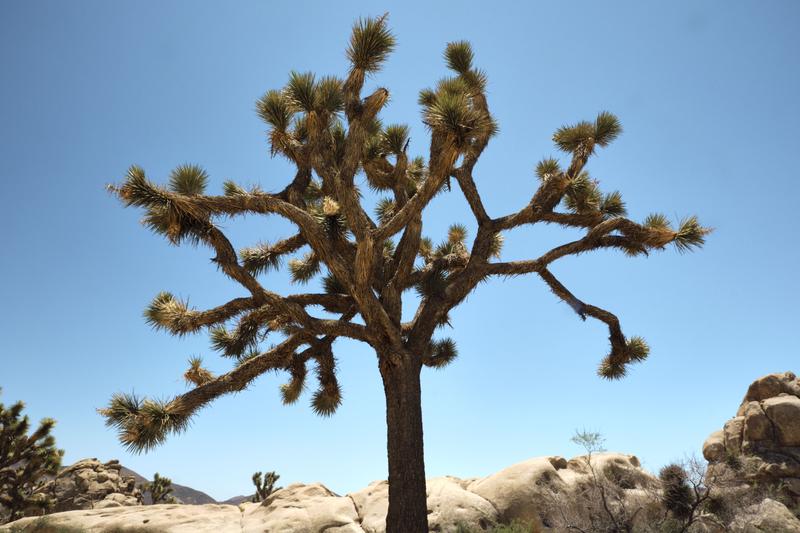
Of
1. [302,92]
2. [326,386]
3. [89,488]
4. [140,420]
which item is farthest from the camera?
[89,488]

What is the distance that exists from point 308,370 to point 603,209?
662 cm

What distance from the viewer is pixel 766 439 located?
56.4ft

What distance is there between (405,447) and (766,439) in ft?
52.4

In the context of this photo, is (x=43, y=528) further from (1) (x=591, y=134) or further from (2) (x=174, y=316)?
(1) (x=591, y=134)

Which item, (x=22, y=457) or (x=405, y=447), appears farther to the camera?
(x=22, y=457)

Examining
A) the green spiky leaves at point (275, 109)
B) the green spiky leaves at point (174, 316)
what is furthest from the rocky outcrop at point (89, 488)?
the green spiky leaves at point (275, 109)

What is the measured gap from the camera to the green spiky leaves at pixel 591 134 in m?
10.0

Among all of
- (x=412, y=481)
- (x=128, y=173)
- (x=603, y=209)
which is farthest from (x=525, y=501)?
(x=128, y=173)

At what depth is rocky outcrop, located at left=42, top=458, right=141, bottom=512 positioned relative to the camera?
61.6 feet

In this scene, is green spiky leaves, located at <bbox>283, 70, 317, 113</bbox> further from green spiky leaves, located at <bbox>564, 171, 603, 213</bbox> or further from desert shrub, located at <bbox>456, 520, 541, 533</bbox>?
desert shrub, located at <bbox>456, 520, 541, 533</bbox>

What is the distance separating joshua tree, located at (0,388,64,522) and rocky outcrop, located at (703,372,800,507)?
20446 millimetres

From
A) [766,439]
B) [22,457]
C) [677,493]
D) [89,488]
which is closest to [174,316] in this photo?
[677,493]

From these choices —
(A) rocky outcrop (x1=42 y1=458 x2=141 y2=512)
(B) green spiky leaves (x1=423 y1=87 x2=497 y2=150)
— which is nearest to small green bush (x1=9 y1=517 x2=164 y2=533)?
→ (B) green spiky leaves (x1=423 y1=87 x2=497 y2=150)

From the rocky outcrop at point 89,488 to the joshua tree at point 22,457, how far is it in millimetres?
2341
